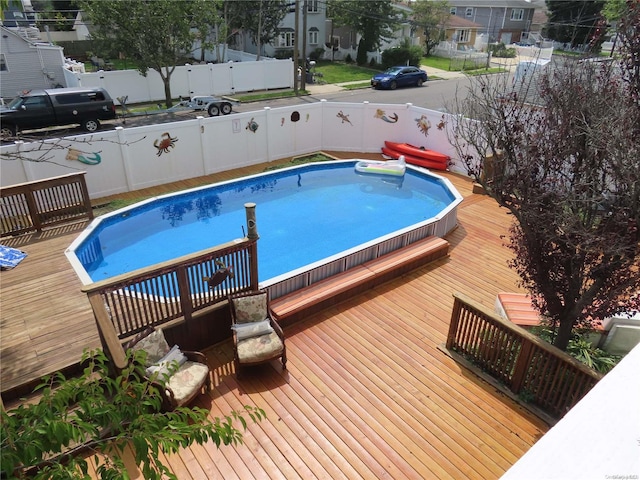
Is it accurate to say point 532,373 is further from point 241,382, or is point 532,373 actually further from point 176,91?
point 176,91

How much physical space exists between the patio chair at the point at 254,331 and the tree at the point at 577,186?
3569 mm

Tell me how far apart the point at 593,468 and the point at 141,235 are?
36.0 feet

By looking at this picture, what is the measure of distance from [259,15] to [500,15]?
123 ft

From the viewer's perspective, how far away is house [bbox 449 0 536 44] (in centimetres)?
5272

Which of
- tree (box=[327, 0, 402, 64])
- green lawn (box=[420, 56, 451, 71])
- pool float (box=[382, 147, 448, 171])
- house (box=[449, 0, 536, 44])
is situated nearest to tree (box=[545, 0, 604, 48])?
house (box=[449, 0, 536, 44])

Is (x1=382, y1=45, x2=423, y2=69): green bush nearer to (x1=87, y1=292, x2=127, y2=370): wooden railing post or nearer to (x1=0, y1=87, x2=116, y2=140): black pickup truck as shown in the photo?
(x1=0, y1=87, x2=116, y2=140): black pickup truck

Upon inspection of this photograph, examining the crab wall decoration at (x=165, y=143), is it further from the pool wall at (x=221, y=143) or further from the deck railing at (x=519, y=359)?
the deck railing at (x=519, y=359)

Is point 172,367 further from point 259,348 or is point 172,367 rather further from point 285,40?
point 285,40

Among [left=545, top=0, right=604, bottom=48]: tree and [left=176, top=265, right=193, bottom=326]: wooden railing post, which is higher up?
[left=545, top=0, right=604, bottom=48]: tree

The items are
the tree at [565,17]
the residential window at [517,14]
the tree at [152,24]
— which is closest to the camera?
the tree at [152,24]

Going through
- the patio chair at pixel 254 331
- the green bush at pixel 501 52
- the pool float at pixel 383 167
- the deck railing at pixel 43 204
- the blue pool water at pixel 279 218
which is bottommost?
the blue pool water at pixel 279 218

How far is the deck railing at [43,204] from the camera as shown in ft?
29.2

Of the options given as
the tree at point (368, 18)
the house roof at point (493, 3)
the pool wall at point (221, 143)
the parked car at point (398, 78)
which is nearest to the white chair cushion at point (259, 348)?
the pool wall at point (221, 143)

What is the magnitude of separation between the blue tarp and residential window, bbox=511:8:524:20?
60.9m
